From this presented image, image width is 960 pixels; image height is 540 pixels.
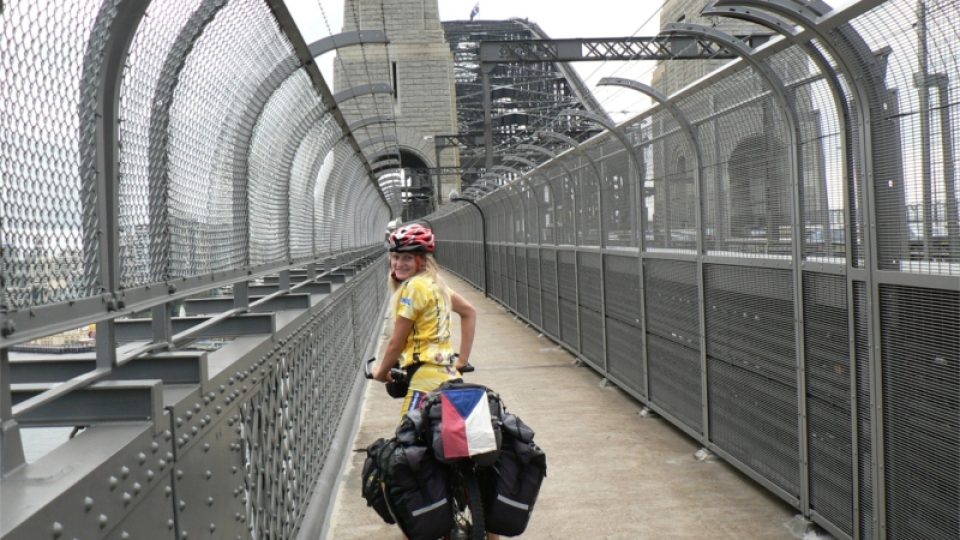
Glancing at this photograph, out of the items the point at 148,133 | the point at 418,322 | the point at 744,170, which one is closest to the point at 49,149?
the point at 148,133

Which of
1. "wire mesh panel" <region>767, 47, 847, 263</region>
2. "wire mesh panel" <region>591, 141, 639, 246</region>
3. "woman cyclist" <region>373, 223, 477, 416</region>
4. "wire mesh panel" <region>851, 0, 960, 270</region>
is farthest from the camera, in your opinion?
"wire mesh panel" <region>591, 141, 639, 246</region>

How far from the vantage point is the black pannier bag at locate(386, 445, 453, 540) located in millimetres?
A: 3424

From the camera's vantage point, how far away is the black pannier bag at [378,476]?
11.5 ft

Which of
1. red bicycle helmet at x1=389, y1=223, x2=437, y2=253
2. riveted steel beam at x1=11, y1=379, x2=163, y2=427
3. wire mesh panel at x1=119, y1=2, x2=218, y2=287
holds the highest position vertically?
wire mesh panel at x1=119, y1=2, x2=218, y2=287

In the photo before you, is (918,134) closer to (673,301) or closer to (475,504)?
(475,504)

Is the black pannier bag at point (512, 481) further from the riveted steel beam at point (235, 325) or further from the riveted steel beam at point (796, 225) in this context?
the riveted steel beam at point (796, 225)

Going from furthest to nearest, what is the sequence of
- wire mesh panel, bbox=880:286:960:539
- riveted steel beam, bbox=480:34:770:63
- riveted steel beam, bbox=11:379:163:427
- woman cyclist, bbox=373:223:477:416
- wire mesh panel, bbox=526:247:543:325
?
riveted steel beam, bbox=480:34:770:63, wire mesh panel, bbox=526:247:543:325, woman cyclist, bbox=373:223:477:416, wire mesh panel, bbox=880:286:960:539, riveted steel beam, bbox=11:379:163:427

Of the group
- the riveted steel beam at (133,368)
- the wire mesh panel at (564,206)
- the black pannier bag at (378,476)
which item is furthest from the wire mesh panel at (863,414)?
the wire mesh panel at (564,206)

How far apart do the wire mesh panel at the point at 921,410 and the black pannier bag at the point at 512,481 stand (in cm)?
172

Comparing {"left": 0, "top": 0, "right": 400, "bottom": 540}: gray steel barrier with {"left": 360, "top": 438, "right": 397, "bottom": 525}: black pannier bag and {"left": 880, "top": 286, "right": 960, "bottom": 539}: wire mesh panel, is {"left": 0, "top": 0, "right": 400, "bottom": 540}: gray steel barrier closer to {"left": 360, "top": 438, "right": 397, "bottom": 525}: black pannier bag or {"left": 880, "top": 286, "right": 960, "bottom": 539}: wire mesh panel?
{"left": 360, "top": 438, "right": 397, "bottom": 525}: black pannier bag

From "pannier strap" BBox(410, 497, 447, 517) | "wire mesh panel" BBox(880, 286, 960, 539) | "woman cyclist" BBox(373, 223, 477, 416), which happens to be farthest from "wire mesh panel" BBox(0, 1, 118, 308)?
"wire mesh panel" BBox(880, 286, 960, 539)

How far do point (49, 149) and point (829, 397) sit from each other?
4.12m

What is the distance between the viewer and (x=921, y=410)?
4098 millimetres

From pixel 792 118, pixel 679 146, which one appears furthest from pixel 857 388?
A: pixel 679 146
